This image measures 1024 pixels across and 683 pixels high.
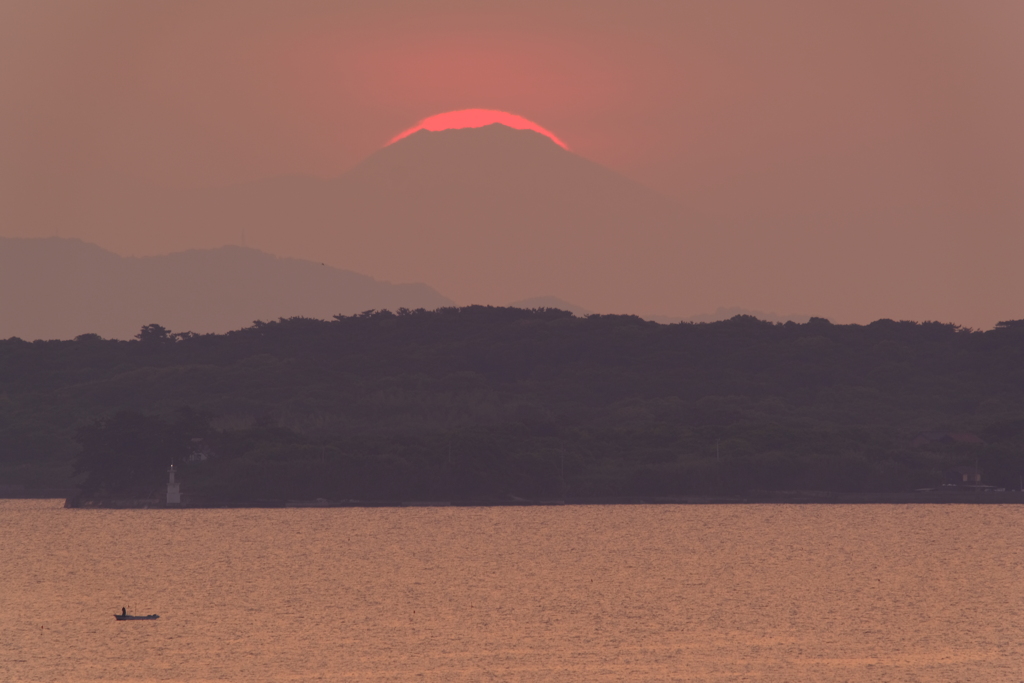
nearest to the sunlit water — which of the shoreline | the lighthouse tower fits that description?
the lighthouse tower

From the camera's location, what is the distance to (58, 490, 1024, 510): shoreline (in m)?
159

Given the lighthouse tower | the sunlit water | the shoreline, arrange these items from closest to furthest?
the sunlit water < the lighthouse tower < the shoreline

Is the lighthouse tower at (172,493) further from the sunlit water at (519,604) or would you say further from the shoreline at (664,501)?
the sunlit water at (519,604)

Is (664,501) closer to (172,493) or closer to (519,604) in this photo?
(172,493)

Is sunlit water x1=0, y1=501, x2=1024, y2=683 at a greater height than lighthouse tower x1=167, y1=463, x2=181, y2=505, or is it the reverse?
lighthouse tower x1=167, y1=463, x2=181, y2=505

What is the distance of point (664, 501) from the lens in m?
171

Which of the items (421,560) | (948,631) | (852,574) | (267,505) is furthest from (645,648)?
(267,505)

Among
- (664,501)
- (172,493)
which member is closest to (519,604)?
(172,493)

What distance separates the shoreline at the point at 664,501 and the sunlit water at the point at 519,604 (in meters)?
49.2

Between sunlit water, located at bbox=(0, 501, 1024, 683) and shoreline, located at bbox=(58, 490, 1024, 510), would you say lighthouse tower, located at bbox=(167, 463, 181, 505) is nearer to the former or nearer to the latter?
shoreline, located at bbox=(58, 490, 1024, 510)

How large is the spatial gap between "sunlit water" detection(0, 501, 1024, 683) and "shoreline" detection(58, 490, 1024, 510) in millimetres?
49176

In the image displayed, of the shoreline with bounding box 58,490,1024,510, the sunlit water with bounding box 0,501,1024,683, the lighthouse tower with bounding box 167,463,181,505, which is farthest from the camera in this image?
the shoreline with bounding box 58,490,1024,510

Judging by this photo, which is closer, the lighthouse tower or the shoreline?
the lighthouse tower

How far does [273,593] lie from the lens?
59125 millimetres
